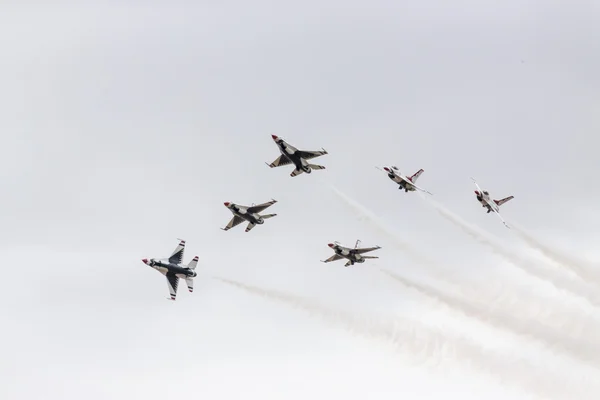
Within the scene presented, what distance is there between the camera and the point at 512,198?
150m

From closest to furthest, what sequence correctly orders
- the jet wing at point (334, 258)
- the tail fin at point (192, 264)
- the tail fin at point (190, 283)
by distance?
the tail fin at point (190, 283) → the tail fin at point (192, 264) → the jet wing at point (334, 258)

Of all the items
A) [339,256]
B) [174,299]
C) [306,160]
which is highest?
[306,160]

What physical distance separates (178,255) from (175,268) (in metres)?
2.11

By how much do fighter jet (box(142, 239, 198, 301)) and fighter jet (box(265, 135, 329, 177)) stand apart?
715 inches

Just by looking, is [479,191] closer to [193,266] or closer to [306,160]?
[306,160]

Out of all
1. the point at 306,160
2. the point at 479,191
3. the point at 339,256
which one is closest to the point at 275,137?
the point at 306,160

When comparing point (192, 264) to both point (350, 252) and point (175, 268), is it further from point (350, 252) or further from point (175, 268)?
point (350, 252)

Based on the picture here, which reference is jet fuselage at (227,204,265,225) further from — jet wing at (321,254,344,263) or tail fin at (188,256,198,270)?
jet wing at (321,254,344,263)

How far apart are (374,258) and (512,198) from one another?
23254 mm

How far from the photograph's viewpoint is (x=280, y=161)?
5664 inches

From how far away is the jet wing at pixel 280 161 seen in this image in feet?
469

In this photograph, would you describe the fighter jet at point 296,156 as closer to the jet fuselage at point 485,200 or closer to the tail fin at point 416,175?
the tail fin at point 416,175

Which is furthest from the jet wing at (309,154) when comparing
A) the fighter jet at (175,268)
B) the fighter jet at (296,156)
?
the fighter jet at (175,268)

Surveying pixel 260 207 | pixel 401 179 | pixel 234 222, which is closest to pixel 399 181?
pixel 401 179
